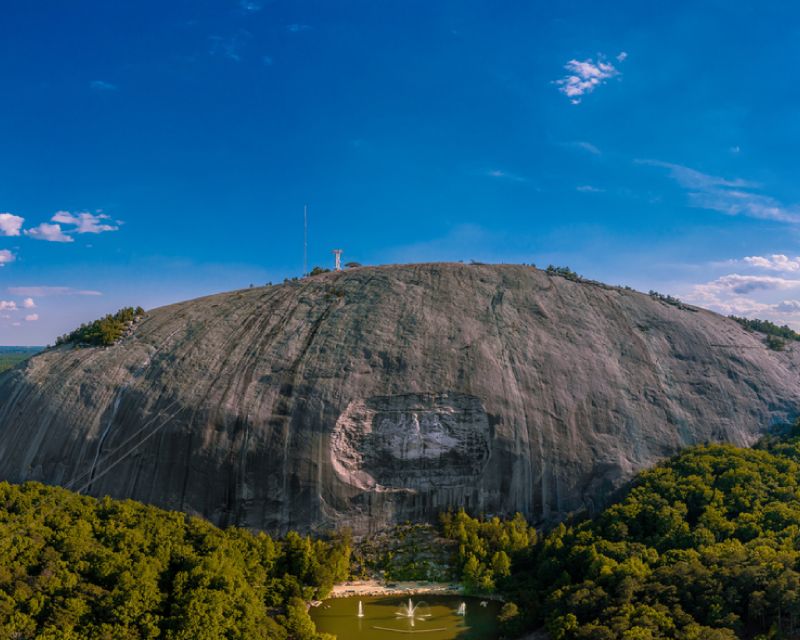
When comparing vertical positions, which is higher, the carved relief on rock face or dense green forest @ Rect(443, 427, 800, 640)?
the carved relief on rock face

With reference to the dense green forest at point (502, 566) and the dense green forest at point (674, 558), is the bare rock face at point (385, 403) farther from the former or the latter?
the dense green forest at point (674, 558)

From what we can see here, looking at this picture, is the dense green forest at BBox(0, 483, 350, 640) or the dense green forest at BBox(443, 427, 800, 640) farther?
the dense green forest at BBox(443, 427, 800, 640)

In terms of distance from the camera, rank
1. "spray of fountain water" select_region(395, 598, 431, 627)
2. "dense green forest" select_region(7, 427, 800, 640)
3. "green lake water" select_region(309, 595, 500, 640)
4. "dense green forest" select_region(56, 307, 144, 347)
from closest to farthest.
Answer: "dense green forest" select_region(7, 427, 800, 640), "green lake water" select_region(309, 595, 500, 640), "spray of fountain water" select_region(395, 598, 431, 627), "dense green forest" select_region(56, 307, 144, 347)

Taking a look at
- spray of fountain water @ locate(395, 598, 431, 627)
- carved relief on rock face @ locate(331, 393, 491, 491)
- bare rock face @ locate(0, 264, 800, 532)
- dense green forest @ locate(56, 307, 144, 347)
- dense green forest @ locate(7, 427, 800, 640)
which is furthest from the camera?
dense green forest @ locate(56, 307, 144, 347)

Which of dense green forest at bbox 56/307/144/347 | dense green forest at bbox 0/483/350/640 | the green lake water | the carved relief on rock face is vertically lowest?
the green lake water

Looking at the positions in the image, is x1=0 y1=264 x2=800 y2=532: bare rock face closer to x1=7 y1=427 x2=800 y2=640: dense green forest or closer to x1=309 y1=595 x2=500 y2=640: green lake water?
x1=7 y1=427 x2=800 y2=640: dense green forest

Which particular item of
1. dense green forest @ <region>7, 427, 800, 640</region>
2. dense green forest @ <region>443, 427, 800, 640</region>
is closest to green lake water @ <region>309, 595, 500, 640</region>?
dense green forest @ <region>7, 427, 800, 640</region>
